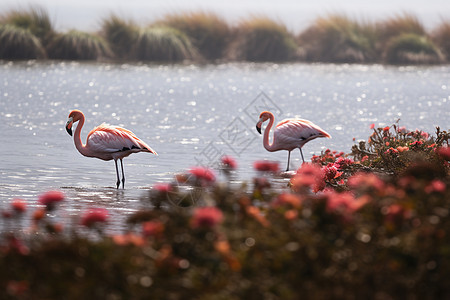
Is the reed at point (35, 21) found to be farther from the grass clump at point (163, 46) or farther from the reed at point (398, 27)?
the reed at point (398, 27)

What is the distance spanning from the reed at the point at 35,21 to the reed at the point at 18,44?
59 cm

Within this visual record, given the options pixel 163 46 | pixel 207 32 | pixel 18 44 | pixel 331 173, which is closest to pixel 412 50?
pixel 207 32

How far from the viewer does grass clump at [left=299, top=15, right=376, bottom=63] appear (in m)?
42.1

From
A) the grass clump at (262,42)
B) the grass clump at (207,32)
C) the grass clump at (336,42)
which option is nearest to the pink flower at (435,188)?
the grass clump at (207,32)

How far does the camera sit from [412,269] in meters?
4.19

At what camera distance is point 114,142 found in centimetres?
1100

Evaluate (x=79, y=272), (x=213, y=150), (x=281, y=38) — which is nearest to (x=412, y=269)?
(x=79, y=272)

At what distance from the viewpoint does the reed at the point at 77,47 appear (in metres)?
36.9

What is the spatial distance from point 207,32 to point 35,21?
27.1 ft

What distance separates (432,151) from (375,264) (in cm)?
599

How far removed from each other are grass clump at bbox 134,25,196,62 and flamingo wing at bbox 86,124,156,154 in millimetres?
27676

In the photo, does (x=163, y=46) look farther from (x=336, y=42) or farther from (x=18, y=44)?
(x=336, y=42)

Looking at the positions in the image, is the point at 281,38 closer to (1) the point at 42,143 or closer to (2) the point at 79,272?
(1) the point at 42,143

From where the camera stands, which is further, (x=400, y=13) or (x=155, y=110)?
(x=400, y=13)
